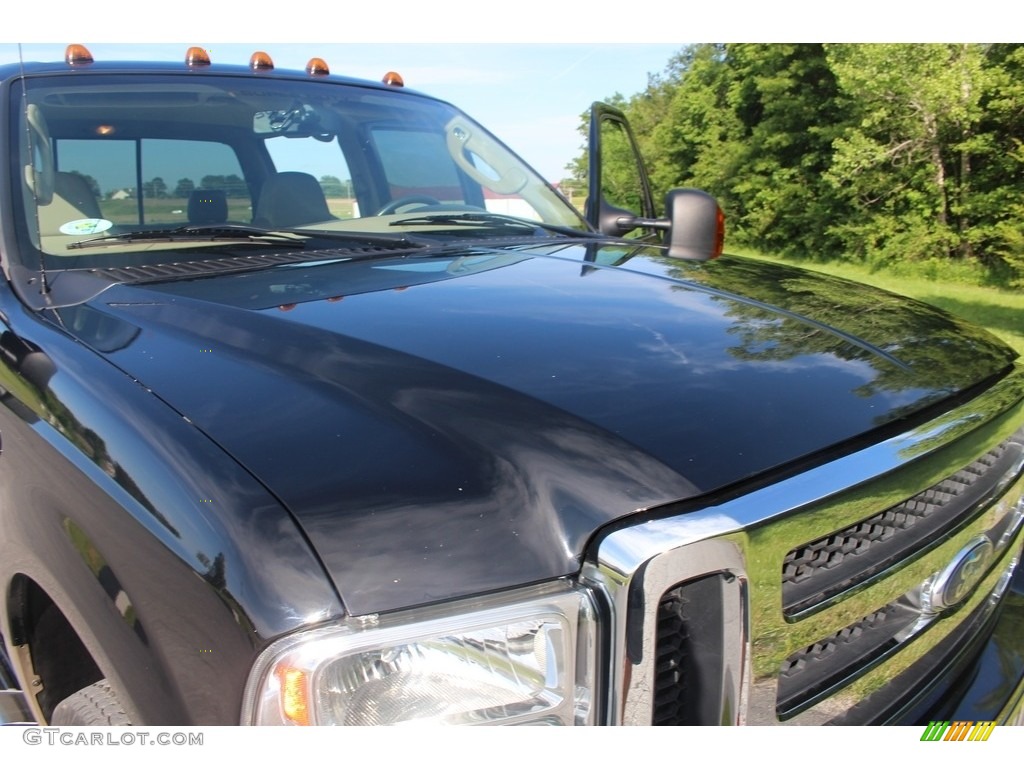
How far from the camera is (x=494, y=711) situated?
1.20 m

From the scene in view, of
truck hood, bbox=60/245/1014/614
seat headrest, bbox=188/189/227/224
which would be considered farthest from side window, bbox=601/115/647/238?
seat headrest, bbox=188/189/227/224

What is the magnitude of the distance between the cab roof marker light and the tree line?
14085 millimetres

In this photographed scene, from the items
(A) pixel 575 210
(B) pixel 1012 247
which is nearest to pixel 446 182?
(A) pixel 575 210

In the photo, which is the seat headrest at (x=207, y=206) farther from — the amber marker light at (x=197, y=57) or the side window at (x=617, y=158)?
the side window at (x=617, y=158)

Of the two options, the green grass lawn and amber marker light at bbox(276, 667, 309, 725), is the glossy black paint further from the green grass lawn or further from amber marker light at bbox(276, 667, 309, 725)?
the green grass lawn

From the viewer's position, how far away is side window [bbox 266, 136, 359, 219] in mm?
2902

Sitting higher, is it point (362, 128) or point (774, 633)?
point (362, 128)

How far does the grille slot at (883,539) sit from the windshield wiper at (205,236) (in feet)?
5.63

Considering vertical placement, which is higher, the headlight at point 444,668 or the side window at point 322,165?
the side window at point 322,165

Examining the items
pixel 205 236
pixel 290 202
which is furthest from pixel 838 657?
pixel 290 202

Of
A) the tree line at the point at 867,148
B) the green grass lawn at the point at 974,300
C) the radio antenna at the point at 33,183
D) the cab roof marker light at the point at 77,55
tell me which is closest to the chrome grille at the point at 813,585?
the radio antenna at the point at 33,183

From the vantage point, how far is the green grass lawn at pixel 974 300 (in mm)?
10305

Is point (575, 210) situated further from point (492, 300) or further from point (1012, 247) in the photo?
point (1012, 247)
